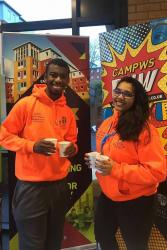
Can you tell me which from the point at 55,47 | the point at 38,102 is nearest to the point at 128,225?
the point at 38,102

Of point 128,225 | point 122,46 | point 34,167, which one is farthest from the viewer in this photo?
point 122,46

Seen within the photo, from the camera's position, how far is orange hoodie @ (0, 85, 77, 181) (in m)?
2.22

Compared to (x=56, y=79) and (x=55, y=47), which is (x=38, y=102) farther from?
(x=55, y=47)

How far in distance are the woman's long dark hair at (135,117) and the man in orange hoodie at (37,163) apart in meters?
0.35

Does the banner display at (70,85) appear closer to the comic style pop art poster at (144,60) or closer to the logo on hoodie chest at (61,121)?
the comic style pop art poster at (144,60)

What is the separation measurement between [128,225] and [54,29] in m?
2.65

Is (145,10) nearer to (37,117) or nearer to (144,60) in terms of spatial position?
(144,60)

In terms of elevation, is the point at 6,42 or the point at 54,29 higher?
the point at 54,29

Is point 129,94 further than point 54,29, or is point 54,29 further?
point 54,29

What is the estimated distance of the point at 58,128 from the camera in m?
2.36

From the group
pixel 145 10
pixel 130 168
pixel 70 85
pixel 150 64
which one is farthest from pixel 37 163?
pixel 145 10

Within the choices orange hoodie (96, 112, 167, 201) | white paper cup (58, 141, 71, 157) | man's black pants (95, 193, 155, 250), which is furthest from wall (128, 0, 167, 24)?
man's black pants (95, 193, 155, 250)

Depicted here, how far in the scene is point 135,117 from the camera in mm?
2080

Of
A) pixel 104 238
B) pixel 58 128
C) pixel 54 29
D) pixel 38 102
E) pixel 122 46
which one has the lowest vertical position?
pixel 104 238
